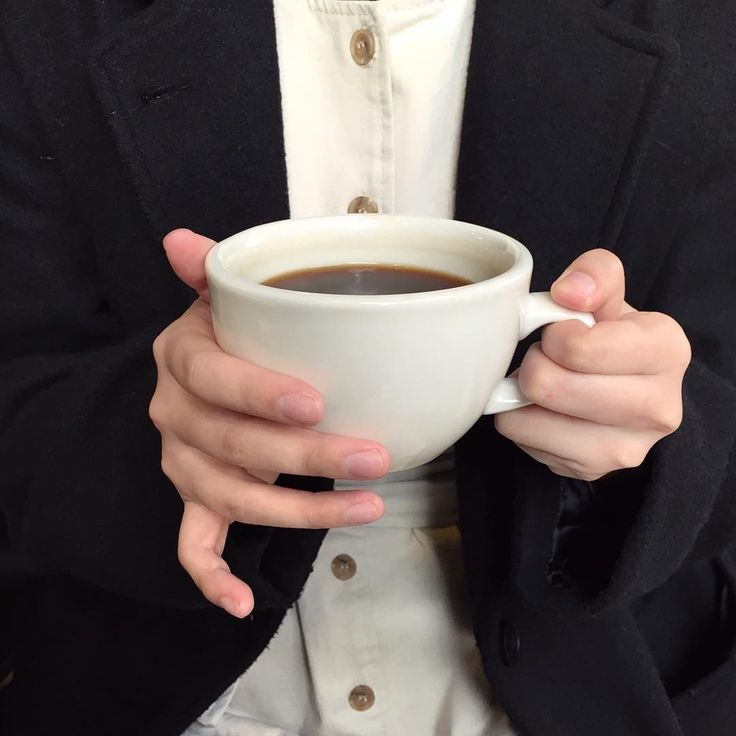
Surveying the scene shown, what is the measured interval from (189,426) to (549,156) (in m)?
0.38

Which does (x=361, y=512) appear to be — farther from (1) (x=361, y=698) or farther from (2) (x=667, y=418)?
(1) (x=361, y=698)

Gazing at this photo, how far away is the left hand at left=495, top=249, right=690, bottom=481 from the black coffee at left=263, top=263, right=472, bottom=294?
0.23 feet

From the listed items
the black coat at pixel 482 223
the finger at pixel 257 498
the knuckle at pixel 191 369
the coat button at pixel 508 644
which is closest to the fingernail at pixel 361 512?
the finger at pixel 257 498

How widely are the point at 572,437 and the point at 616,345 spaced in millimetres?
67

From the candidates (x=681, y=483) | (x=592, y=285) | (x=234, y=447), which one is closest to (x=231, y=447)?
(x=234, y=447)

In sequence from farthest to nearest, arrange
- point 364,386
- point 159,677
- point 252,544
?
point 159,677 < point 252,544 < point 364,386

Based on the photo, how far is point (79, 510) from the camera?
0.66m

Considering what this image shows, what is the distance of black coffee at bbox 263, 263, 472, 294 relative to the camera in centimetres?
47

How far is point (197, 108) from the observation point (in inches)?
25.3

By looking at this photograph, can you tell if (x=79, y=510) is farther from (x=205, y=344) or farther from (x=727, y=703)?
(x=727, y=703)

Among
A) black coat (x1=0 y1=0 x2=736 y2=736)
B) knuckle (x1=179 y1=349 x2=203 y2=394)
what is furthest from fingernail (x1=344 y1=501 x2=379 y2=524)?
black coat (x1=0 y1=0 x2=736 y2=736)

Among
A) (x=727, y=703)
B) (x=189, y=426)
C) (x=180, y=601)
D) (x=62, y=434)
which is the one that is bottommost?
(x=727, y=703)

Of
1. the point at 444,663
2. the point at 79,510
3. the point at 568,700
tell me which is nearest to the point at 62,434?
the point at 79,510

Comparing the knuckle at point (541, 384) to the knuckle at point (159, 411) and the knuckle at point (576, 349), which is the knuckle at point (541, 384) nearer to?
the knuckle at point (576, 349)
